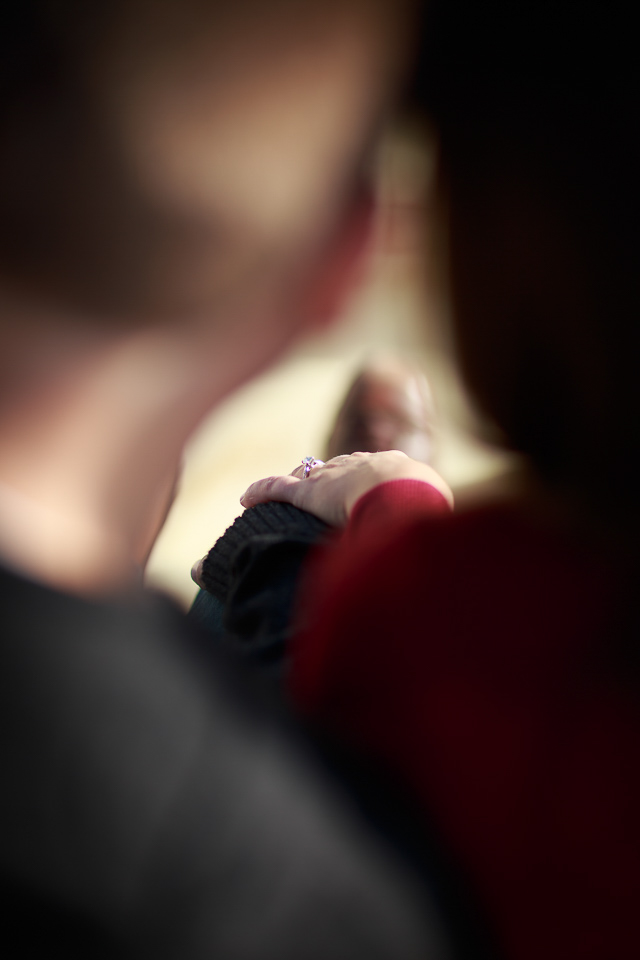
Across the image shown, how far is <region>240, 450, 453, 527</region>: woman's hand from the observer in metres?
0.27

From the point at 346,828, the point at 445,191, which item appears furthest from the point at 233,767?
the point at 445,191

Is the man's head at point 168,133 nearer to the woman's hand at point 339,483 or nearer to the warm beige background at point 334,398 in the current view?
the warm beige background at point 334,398

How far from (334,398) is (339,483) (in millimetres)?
59

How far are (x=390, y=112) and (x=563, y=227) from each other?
0.05 m

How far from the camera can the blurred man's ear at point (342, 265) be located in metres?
0.15

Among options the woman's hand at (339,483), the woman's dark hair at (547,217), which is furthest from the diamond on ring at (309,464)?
the woman's dark hair at (547,217)

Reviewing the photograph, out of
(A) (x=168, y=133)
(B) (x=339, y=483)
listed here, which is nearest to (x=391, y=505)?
(B) (x=339, y=483)

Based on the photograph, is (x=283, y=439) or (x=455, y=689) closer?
(x=455, y=689)

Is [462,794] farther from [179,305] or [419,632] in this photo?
[179,305]

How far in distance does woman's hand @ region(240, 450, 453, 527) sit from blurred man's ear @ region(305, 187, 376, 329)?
0.36ft

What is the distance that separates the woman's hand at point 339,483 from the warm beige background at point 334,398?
11 mm

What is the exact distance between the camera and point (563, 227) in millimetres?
158

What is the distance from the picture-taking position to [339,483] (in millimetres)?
277

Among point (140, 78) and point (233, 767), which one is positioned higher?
point (140, 78)
